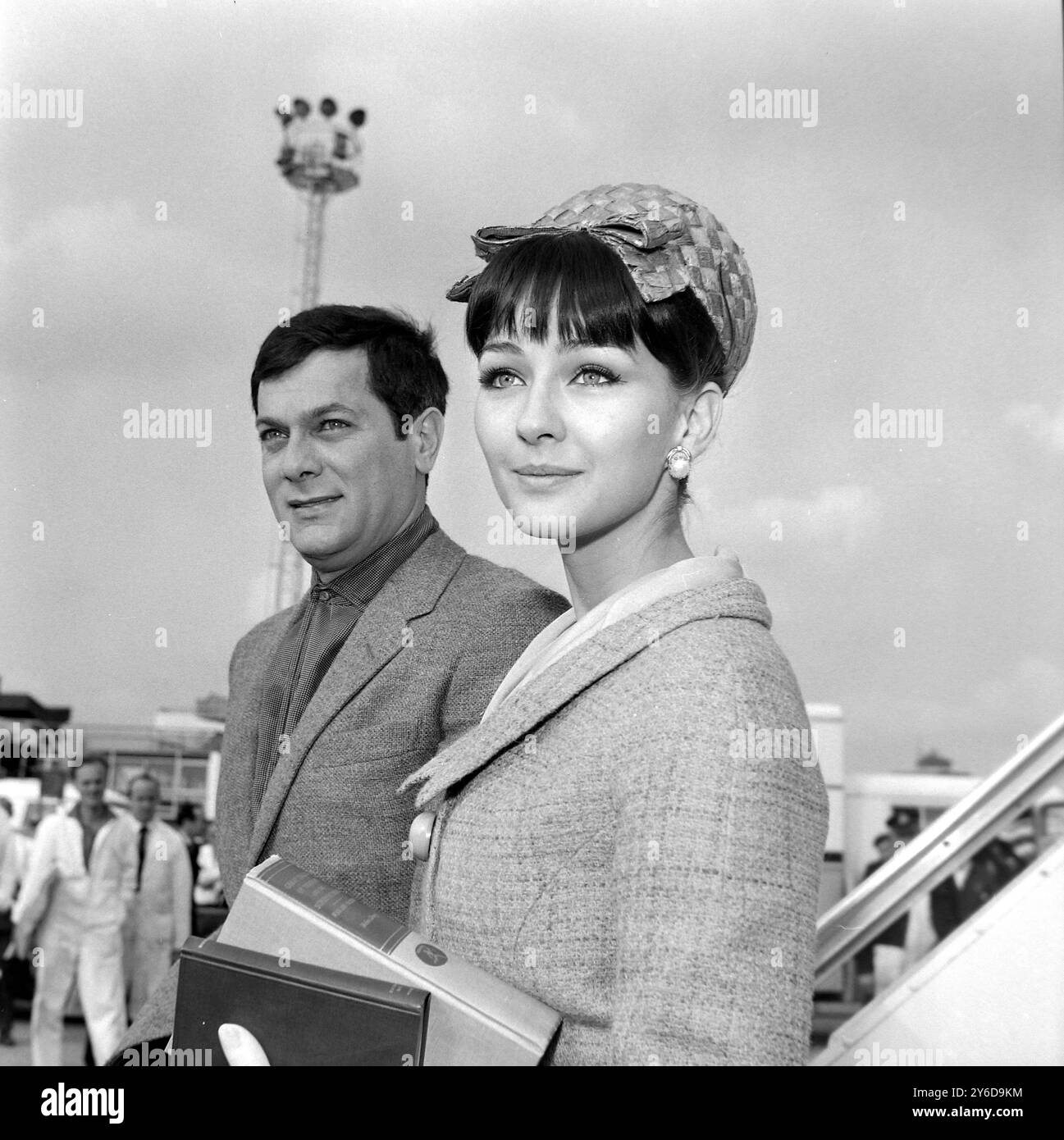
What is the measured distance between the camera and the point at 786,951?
3.50ft

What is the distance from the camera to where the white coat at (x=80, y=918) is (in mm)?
6504

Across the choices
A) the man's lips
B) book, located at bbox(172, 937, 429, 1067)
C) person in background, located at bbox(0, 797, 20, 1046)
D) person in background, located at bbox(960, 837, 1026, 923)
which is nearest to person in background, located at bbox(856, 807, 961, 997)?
person in background, located at bbox(960, 837, 1026, 923)

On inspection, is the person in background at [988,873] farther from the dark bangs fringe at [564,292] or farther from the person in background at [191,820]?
the person in background at [191,820]

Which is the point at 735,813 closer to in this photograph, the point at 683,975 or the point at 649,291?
the point at 683,975

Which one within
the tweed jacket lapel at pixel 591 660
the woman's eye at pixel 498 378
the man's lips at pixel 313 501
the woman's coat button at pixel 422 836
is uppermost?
the woman's eye at pixel 498 378

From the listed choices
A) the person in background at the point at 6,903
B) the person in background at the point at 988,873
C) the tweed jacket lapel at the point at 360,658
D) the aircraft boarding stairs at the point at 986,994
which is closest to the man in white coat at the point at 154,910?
the person in background at the point at 6,903

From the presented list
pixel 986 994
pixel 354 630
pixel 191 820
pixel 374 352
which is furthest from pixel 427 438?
pixel 191 820

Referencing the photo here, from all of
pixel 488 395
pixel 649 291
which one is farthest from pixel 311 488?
pixel 649 291

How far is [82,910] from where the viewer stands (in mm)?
6711

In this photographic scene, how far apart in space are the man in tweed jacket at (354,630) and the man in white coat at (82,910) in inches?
189

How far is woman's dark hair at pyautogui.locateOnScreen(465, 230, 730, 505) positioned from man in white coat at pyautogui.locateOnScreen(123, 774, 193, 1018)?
6.07 meters

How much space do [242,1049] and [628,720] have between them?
42 centimetres

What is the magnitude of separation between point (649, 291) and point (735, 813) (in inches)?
20.8

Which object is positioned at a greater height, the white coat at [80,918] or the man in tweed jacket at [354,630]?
the man in tweed jacket at [354,630]
